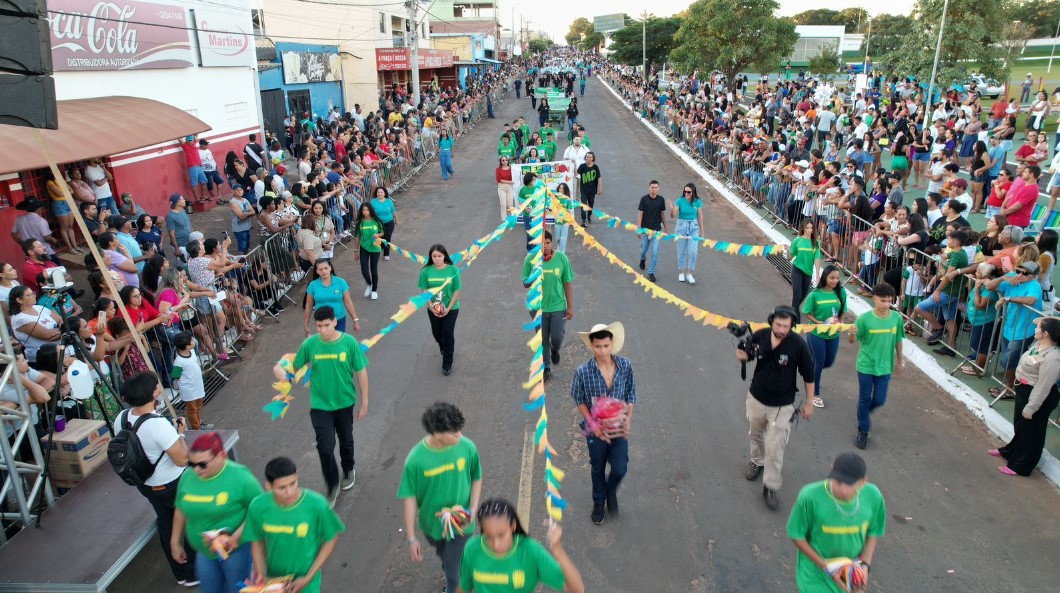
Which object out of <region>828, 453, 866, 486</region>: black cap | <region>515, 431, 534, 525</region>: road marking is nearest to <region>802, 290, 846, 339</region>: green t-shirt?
<region>515, 431, 534, 525</region>: road marking

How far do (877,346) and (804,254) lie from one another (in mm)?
2722

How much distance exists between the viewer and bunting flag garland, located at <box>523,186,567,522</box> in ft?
15.0

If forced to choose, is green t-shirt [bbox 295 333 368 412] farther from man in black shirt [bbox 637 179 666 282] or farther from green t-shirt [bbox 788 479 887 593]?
man in black shirt [bbox 637 179 666 282]

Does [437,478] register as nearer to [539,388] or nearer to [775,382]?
[539,388]

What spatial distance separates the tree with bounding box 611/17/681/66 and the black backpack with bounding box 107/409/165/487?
2412 inches

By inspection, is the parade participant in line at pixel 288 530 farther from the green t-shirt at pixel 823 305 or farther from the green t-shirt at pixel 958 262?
the green t-shirt at pixel 958 262

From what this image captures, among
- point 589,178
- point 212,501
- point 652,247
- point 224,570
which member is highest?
point 589,178

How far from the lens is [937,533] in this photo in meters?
5.26

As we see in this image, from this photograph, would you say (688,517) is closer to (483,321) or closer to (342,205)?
(483,321)

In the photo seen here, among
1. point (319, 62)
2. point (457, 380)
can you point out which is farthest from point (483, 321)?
point (319, 62)

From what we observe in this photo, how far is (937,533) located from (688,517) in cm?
189

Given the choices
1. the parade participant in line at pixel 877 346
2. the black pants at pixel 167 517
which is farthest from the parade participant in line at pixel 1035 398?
the black pants at pixel 167 517

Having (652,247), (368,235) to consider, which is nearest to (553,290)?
(368,235)

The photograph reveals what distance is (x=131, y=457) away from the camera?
14.1ft
